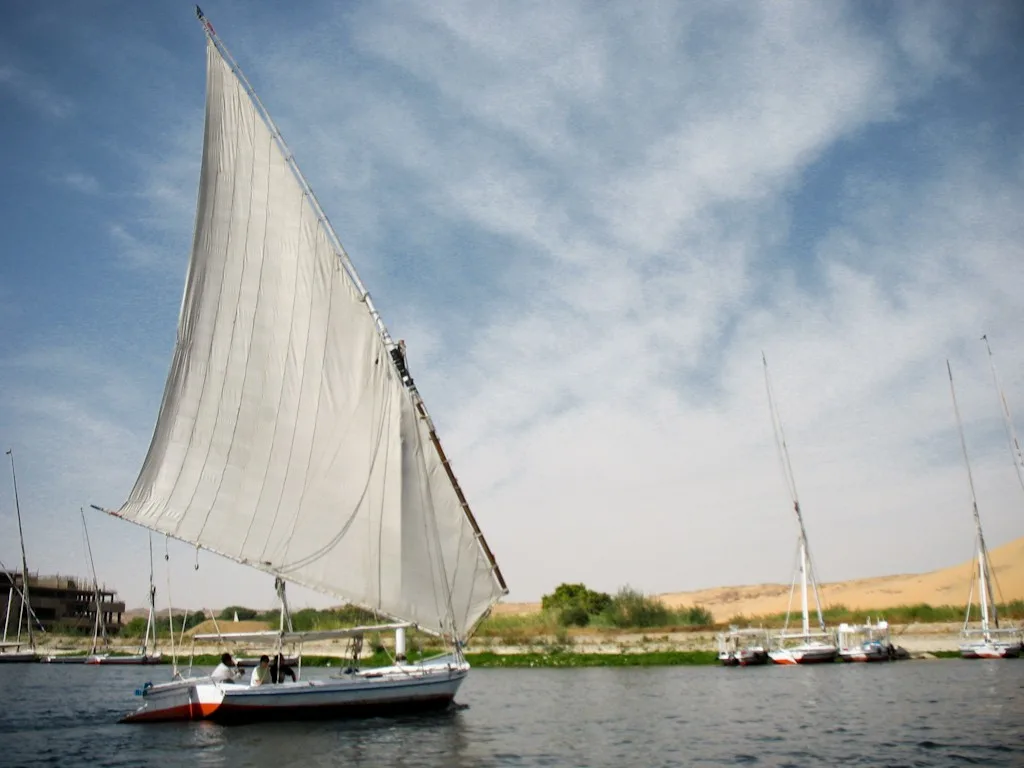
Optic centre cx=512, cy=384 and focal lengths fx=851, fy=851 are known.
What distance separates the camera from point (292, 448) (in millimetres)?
27812

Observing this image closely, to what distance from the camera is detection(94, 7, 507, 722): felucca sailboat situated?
26969mm

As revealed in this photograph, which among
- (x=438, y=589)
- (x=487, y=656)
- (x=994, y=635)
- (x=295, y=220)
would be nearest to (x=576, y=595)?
(x=487, y=656)

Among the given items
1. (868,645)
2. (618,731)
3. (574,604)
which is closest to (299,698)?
(618,731)

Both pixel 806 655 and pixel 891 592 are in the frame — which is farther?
pixel 891 592

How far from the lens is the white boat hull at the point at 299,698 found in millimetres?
26859

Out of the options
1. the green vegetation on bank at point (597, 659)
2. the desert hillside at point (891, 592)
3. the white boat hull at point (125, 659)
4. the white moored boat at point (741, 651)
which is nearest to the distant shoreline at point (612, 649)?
the green vegetation on bank at point (597, 659)

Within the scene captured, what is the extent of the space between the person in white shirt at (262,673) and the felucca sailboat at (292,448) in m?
0.62

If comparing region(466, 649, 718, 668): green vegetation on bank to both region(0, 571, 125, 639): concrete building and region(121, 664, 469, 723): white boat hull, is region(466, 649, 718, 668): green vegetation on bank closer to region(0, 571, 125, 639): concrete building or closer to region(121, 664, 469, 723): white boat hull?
region(121, 664, 469, 723): white boat hull

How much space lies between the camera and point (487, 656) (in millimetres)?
64875

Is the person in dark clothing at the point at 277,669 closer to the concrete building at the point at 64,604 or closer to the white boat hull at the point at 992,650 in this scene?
the white boat hull at the point at 992,650

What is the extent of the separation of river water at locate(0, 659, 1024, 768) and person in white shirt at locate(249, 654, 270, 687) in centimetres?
144

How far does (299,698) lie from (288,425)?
28.7 ft

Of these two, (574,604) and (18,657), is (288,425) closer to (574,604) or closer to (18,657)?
(574,604)

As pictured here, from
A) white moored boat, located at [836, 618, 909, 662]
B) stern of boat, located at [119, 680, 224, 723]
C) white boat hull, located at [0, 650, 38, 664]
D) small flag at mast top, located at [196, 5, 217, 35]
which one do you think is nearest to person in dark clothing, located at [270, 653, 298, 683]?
stern of boat, located at [119, 680, 224, 723]
